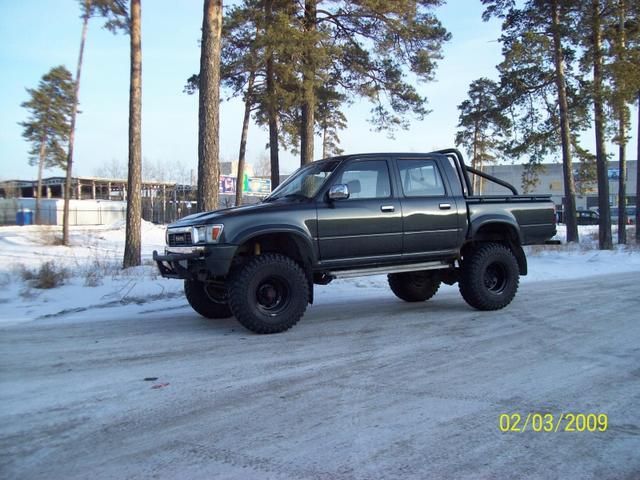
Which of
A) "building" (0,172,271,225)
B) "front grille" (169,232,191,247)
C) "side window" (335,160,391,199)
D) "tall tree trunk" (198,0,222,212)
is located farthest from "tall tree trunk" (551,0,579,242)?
"building" (0,172,271,225)

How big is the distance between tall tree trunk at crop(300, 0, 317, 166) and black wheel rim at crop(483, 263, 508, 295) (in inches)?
339

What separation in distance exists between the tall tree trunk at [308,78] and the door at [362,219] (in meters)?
8.82

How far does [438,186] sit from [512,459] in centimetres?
470

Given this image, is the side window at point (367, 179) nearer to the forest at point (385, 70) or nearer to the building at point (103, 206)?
the forest at point (385, 70)

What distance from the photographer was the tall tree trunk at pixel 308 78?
15.2m

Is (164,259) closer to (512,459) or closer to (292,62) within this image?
(512,459)

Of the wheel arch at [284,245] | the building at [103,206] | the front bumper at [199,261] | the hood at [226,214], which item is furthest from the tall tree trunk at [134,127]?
the building at [103,206]

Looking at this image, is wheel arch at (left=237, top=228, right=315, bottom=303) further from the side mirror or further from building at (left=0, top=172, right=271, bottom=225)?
building at (left=0, top=172, right=271, bottom=225)

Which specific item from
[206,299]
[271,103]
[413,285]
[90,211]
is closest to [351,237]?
[206,299]

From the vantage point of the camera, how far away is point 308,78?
52.5 ft

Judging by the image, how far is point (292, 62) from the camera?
1644 cm

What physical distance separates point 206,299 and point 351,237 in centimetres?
217

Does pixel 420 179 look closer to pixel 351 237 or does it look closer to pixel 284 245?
pixel 351 237

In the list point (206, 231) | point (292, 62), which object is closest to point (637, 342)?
point (206, 231)
